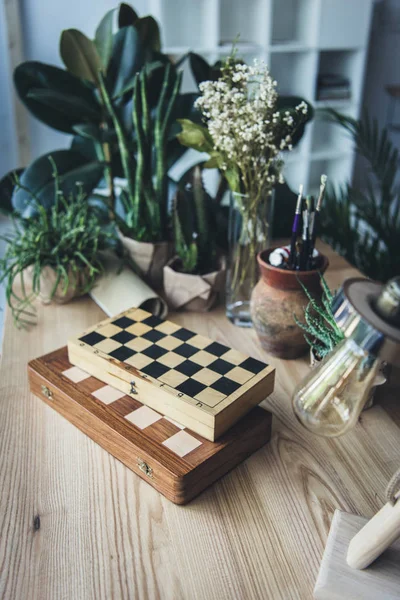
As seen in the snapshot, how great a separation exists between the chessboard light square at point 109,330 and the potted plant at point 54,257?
223 mm

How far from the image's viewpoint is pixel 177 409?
71 cm

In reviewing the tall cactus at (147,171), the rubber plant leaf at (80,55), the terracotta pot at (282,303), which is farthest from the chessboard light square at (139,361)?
the rubber plant leaf at (80,55)

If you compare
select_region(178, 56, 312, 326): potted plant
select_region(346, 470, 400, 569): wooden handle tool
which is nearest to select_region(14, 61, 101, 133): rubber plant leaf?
select_region(178, 56, 312, 326): potted plant

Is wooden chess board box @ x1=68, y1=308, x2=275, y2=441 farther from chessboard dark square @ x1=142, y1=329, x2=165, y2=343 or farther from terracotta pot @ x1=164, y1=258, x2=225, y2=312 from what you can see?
terracotta pot @ x1=164, y1=258, x2=225, y2=312

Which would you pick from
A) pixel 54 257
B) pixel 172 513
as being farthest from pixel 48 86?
pixel 172 513

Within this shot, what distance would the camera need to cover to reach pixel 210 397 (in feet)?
2.30

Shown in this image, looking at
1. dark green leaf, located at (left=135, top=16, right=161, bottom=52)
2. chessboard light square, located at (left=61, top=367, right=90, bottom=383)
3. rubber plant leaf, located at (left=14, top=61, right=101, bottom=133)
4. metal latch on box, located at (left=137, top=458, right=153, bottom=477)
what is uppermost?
dark green leaf, located at (left=135, top=16, right=161, bottom=52)

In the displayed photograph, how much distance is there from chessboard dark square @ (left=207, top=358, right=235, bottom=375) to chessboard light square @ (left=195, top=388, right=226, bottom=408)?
47 millimetres

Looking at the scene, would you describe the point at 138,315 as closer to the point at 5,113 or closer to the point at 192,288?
the point at 192,288

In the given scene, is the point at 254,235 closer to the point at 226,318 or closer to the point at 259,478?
the point at 226,318

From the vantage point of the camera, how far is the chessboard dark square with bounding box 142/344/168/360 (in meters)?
0.80

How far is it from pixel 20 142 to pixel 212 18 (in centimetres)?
117

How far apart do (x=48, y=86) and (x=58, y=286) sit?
0.58 m

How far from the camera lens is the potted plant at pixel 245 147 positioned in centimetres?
93
